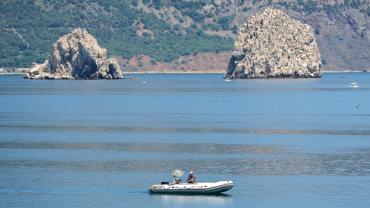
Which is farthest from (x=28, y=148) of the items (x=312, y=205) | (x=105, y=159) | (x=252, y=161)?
(x=312, y=205)

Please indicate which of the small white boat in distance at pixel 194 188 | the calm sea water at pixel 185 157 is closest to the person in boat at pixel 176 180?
the small white boat in distance at pixel 194 188

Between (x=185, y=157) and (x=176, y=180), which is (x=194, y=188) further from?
(x=185, y=157)

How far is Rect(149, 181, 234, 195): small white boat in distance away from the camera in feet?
292

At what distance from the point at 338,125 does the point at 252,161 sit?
4515cm

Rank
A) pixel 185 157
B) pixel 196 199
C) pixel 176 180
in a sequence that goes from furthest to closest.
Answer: pixel 185 157 → pixel 176 180 → pixel 196 199

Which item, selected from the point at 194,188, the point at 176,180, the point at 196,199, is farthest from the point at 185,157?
the point at 196,199

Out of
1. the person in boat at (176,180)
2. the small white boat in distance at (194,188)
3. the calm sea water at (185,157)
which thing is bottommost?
the calm sea water at (185,157)

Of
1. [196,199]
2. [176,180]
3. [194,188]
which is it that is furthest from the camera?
[176,180]

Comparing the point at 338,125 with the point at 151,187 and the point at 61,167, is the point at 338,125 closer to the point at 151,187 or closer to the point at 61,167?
the point at 61,167

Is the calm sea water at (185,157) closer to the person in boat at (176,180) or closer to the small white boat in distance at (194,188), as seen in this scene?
the small white boat in distance at (194,188)

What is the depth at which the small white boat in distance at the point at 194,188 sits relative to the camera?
8894 cm

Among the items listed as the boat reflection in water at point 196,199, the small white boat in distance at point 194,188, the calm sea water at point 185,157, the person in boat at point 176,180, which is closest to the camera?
the boat reflection in water at point 196,199

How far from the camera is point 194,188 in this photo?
292ft

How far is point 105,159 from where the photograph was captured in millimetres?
111000
